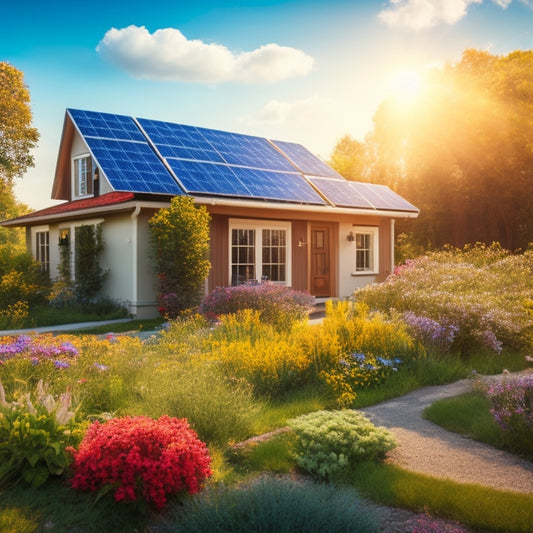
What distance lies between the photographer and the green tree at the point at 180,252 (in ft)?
41.5

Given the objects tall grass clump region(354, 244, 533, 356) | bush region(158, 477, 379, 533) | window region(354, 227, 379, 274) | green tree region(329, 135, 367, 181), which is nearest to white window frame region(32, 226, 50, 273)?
window region(354, 227, 379, 274)

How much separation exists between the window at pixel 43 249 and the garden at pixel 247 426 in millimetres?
10954

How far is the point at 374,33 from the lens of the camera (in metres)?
12.3

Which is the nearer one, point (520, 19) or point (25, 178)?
point (520, 19)

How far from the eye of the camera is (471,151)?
25578mm

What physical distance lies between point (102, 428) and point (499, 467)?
293cm

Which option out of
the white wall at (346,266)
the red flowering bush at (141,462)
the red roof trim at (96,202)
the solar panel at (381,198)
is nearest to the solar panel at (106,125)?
the red roof trim at (96,202)

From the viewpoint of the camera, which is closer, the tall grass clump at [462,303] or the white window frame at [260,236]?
the tall grass clump at [462,303]

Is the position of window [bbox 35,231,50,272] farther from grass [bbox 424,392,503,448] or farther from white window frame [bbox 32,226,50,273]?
grass [bbox 424,392,503,448]

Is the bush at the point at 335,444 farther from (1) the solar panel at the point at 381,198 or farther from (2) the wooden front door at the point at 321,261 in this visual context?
(1) the solar panel at the point at 381,198

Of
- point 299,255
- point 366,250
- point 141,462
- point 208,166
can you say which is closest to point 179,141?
point 208,166

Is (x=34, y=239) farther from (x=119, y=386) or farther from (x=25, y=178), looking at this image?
(x=119, y=386)

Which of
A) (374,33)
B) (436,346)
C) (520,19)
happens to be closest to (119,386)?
(436,346)

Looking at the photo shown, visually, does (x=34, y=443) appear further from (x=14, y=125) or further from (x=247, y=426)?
(x=14, y=125)
